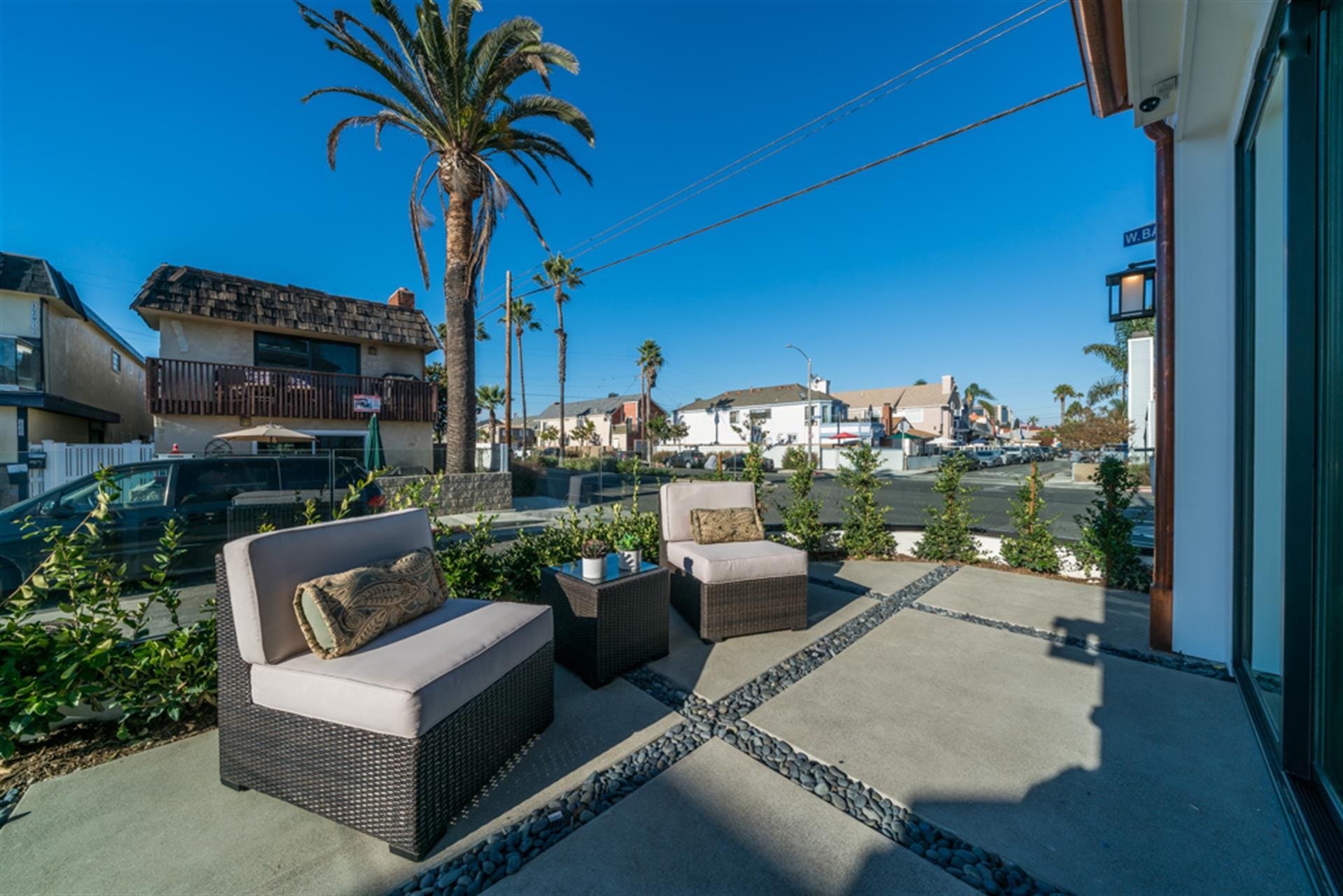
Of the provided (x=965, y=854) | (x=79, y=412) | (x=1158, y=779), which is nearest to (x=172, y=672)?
(x=965, y=854)

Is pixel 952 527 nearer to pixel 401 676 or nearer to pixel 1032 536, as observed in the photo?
pixel 1032 536

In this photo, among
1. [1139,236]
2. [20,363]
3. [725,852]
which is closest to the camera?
[725,852]

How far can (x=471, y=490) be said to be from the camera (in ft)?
32.2

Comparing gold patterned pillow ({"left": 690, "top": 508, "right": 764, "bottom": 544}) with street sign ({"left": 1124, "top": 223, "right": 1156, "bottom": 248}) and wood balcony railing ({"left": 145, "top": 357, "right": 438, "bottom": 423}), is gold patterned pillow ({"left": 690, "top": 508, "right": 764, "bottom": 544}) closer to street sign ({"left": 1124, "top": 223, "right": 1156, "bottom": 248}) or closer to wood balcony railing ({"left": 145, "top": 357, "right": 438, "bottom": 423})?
street sign ({"left": 1124, "top": 223, "right": 1156, "bottom": 248})

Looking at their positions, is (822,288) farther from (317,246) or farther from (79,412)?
(79,412)

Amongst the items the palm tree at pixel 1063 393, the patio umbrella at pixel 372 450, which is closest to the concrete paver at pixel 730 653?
the patio umbrella at pixel 372 450

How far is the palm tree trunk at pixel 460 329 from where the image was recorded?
8.29m

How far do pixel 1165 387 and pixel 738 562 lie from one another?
9.56 feet

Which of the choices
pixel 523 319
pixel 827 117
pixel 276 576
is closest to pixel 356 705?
pixel 276 576

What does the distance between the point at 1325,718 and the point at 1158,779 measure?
57 centimetres

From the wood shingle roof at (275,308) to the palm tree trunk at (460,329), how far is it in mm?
4277

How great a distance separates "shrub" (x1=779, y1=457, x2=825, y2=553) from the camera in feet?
18.1

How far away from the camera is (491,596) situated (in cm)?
350

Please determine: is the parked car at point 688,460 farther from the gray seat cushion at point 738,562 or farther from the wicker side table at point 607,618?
the wicker side table at point 607,618
